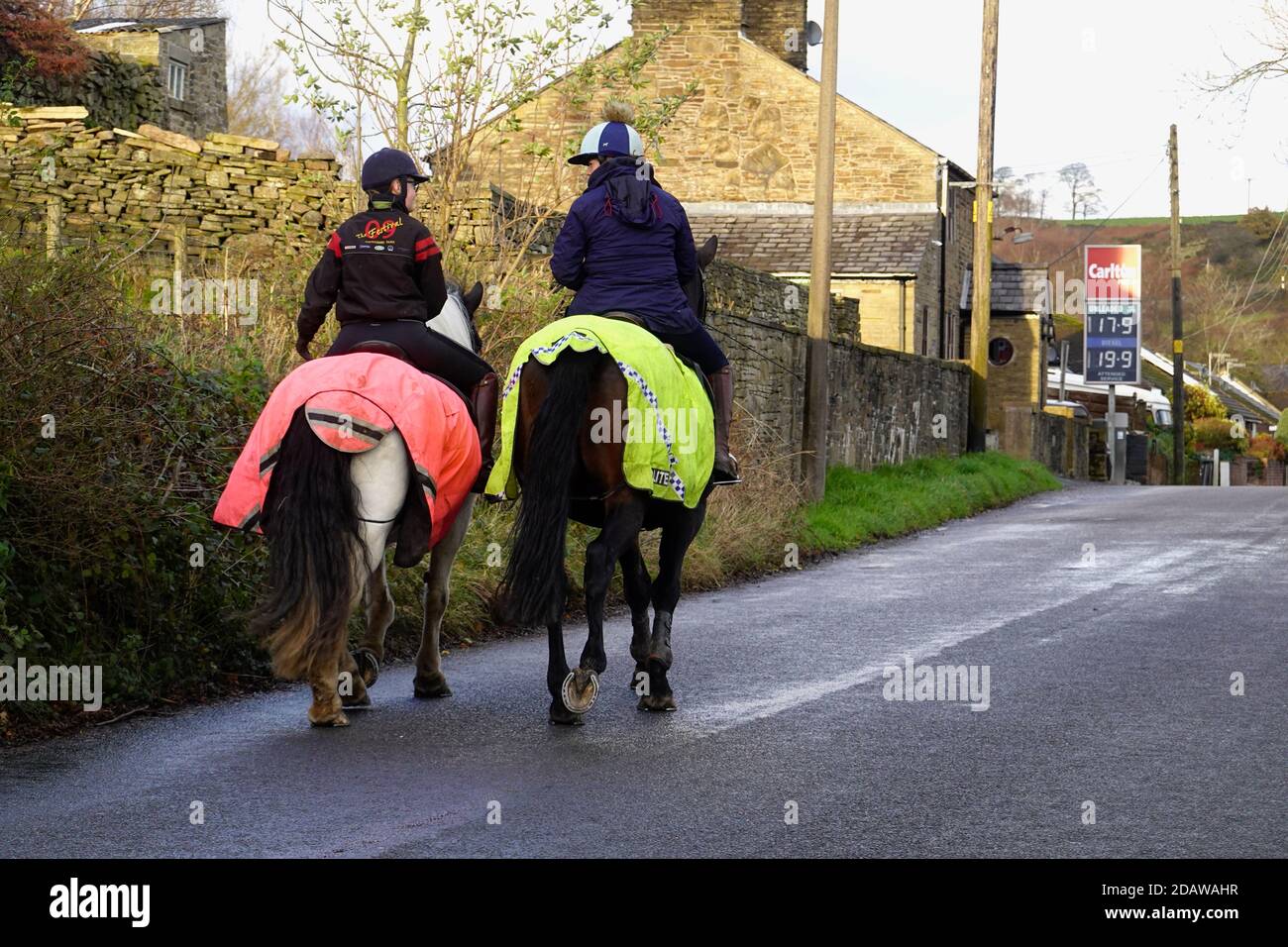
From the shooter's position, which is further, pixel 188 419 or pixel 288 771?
pixel 188 419

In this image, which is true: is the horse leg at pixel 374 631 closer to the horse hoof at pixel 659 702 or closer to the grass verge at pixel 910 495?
the horse hoof at pixel 659 702

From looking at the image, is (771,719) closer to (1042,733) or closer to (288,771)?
(1042,733)

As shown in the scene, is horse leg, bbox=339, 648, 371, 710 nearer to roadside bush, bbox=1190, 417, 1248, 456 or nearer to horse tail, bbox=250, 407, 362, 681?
horse tail, bbox=250, 407, 362, 681

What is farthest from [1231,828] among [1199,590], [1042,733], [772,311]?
[772,311]

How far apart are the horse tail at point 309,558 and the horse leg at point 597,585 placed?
104 cm

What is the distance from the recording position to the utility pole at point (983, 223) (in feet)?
108

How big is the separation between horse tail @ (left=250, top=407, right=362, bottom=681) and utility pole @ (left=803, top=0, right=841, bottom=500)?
1346 centimetres

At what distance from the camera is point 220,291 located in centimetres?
1428

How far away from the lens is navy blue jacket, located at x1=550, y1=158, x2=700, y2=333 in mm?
8008

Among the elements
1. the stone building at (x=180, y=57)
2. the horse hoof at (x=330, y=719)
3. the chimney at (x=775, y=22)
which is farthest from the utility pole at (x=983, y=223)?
the horse hoof at (x=330, y=719)

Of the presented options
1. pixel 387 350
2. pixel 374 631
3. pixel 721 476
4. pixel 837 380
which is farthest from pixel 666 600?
pixel 837 380

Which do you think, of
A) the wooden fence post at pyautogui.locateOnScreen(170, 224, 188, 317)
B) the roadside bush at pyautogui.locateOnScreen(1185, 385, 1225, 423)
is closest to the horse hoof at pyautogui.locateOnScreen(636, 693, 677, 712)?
the wooden fence post at pyautogui.locateOnScreen(170, 224, 188, 317)

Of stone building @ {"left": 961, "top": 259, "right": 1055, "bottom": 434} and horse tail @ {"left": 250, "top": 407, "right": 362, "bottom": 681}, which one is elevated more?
stone building @ {"left": 961, "top": 259, "right": 1055, "bottom": 434}

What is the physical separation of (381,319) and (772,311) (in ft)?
55.3
